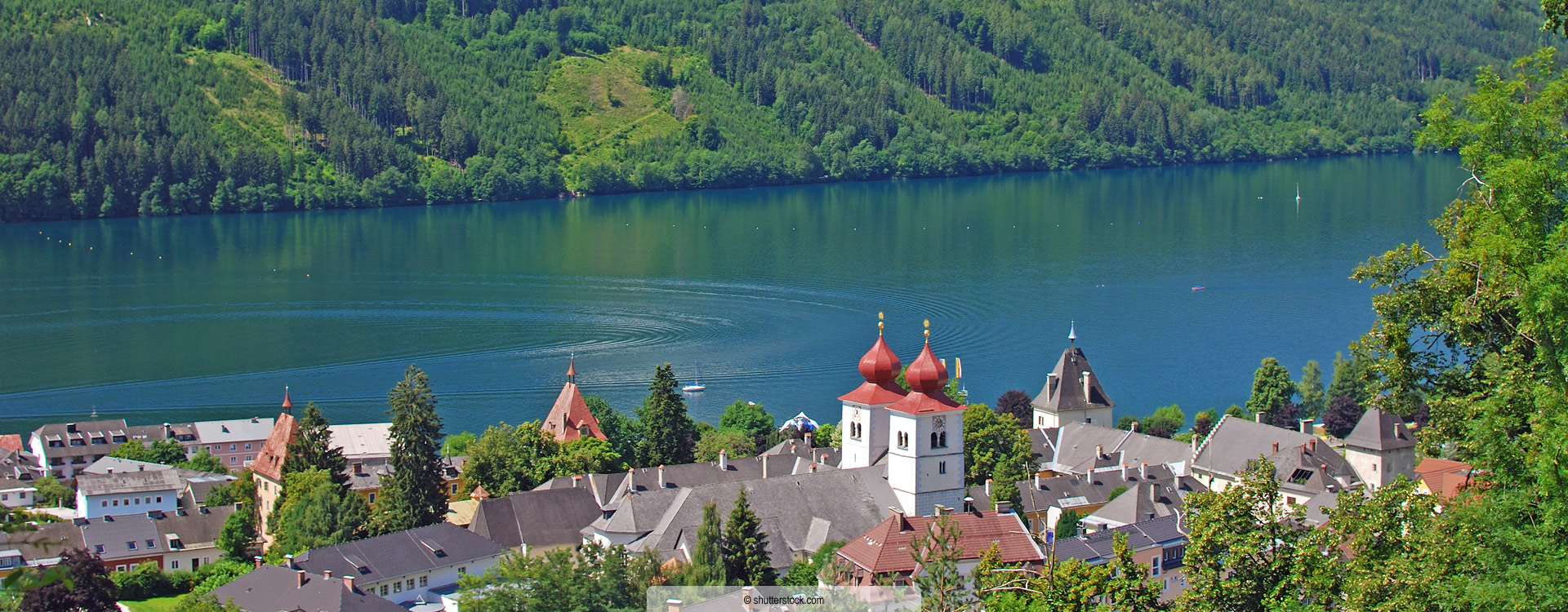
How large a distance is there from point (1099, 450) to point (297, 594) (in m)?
33.2

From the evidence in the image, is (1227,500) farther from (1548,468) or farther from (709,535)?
(709,535)

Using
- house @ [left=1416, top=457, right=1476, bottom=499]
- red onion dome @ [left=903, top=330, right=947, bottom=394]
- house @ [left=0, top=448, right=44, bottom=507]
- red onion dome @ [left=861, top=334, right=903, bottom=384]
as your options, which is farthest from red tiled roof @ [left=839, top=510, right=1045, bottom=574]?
house @ [left=0, top=448, right=44, bottom=507]

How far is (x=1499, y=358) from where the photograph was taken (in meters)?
22.3

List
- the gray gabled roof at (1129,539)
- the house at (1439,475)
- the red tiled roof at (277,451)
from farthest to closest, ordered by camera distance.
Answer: the red tiled roof at (277,451), the house at (1439,475), the gray gabled roof at (1129,539)

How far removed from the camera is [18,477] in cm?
6669

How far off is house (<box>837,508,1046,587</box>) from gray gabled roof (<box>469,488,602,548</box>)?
524 inches

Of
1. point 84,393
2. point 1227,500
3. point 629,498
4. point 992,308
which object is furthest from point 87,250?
point 1227,500

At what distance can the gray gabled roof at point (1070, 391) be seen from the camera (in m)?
72.1

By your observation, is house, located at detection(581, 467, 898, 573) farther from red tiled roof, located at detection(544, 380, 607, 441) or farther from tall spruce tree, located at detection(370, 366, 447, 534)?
red tiled roof, located at detection(544, 380, 607, 441)

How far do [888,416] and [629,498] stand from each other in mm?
8435

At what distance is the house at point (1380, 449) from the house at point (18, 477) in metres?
48.7

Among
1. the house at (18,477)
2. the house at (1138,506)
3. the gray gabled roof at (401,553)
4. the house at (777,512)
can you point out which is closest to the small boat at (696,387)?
the house at (18,477)

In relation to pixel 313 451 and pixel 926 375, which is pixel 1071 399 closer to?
pixel 926 375

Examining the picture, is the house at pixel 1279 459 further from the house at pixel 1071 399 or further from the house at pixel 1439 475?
the house at pixel 1071 399
